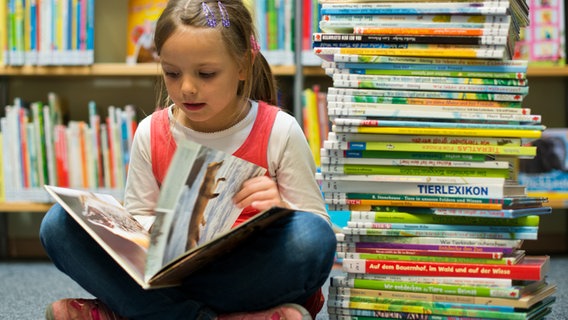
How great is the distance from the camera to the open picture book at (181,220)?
1045 millimetres

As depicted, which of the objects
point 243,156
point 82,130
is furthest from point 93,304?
point 82,130

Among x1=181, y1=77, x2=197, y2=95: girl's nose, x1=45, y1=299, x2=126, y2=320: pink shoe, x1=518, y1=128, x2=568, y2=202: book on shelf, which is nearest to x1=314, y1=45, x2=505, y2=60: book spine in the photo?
x1=181, y1=77, x2=197, y2=95: girl's nose

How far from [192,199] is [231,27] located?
36 centimetres

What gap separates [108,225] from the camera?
3.72 feet

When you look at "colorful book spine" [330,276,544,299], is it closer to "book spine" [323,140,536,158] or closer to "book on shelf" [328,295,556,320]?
"book on shelf" [328,295,556,320]

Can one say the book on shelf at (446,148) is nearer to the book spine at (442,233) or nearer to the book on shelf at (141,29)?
the book spine at (442,233)

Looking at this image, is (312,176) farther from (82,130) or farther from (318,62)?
(82,130)

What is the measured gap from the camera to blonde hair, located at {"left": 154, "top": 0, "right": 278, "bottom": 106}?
50.7 inches

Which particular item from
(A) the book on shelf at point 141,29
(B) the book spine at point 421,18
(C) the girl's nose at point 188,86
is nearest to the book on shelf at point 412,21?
(B) the book spine at point 421,18

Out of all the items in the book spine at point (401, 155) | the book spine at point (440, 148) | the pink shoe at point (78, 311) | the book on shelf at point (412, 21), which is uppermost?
the book on shelf at point (412, 21)

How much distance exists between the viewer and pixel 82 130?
8.12ft

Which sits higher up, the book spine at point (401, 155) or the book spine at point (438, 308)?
the book spine at point (401, 155)

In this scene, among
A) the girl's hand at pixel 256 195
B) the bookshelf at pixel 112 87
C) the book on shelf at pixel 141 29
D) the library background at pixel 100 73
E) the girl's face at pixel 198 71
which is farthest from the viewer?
the bookshelf at pixel 112 87

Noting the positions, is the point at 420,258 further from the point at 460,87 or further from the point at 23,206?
the point at 23,206
